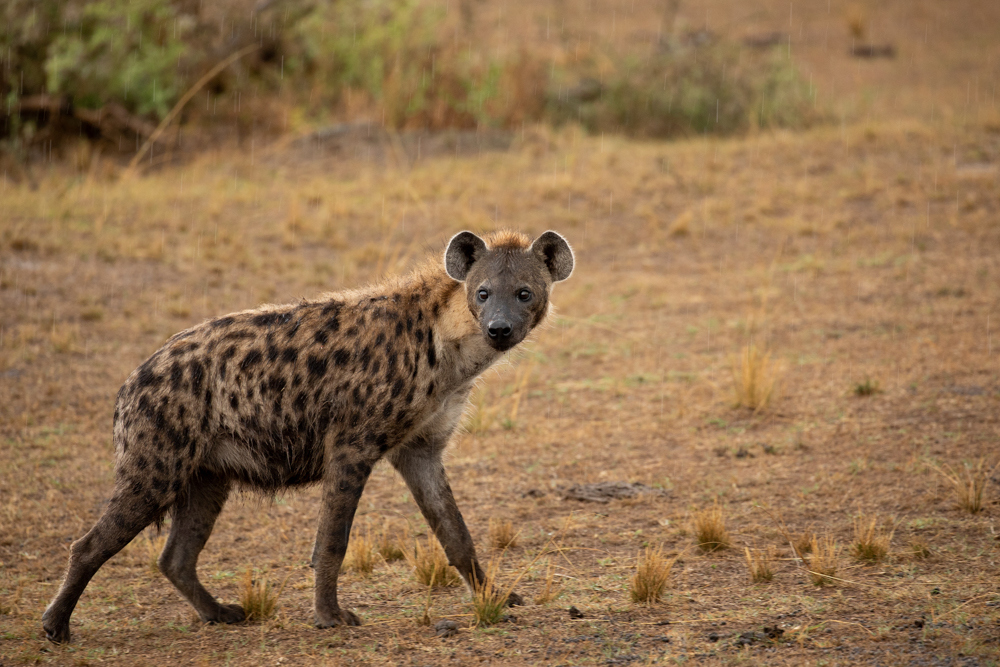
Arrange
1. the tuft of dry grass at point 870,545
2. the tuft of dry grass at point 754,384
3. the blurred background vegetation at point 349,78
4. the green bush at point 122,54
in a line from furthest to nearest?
the blurred background vegetation at point 349,78 < the green bush at point 122,54 < the tuft of dry grass at point 754,384 < the tuft of dry grass at point 870,545

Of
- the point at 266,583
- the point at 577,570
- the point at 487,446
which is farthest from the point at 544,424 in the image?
the point at 266,583

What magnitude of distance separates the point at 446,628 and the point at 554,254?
68.7 inches

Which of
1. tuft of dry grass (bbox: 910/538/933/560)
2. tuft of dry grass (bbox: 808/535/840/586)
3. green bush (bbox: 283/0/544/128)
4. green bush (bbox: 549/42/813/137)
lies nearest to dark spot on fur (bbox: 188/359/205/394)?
tuft of dry grass (bbox: 808/535/840/586)

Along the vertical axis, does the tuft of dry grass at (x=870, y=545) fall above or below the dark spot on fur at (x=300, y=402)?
below

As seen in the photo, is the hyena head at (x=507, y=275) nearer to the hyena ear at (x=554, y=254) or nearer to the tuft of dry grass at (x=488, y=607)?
the hyena ear at (x=554, y=254)

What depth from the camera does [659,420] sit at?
7512 mm

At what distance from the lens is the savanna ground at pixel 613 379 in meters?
4.53

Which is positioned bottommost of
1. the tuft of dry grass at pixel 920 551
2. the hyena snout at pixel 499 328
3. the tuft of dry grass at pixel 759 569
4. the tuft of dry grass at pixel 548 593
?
the tuft of dry grass at pixel 548 593

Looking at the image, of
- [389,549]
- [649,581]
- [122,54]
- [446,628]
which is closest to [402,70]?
[122,54]

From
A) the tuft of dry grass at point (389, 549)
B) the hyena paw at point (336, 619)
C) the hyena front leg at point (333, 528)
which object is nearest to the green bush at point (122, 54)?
the tuft of dry grass at point (389, 549)

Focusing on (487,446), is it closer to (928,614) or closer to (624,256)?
(928,614)

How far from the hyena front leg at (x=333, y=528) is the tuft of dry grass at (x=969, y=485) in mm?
3093

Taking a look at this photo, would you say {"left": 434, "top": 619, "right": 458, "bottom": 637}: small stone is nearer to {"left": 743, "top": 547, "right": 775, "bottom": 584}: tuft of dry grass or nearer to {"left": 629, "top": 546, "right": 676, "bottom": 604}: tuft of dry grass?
{"left": 629, "top": 546, "right": 676, "bottom": 604}: tuft of dry grass

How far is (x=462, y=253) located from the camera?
15.9 feet
